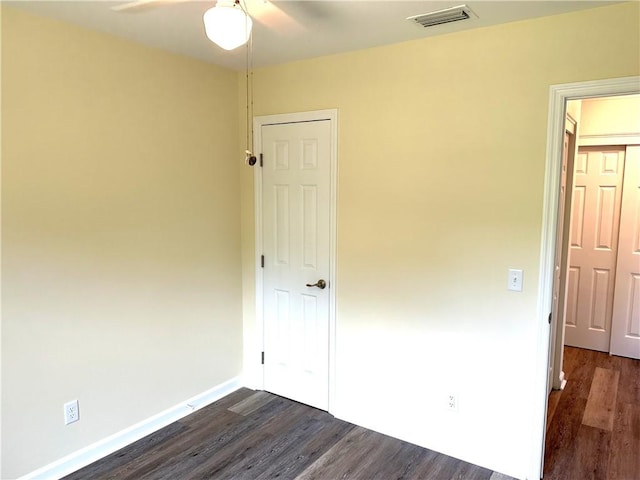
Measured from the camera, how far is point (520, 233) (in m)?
2.38

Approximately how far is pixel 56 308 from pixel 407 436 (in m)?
2.21

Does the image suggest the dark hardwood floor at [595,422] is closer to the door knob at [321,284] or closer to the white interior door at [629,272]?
the white interior door at [629,272]

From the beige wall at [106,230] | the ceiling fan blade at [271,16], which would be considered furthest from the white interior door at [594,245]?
the beige wall at [106,230]

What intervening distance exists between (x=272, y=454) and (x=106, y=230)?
1672 millimetres

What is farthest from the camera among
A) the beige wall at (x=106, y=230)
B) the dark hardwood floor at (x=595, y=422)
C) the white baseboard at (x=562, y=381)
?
the white baseboard at (x=562, y=381)

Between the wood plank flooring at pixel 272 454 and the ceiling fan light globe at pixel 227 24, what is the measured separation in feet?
7.38

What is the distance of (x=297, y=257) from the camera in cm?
326

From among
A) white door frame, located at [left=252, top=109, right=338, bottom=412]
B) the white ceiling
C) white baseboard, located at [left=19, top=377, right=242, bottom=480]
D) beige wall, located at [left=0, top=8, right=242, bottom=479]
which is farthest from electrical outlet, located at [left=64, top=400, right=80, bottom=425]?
the white ceiling

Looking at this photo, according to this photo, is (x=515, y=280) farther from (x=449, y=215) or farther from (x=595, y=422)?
(x=595, y=422)

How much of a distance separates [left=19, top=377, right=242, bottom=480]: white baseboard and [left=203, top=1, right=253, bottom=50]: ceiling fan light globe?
239cm

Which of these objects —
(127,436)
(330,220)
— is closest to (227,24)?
(330,220)

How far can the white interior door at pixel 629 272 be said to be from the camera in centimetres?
408

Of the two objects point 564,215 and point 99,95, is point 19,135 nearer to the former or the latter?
point 99,95

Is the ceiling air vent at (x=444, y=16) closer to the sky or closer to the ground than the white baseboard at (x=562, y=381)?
closer to the sky
